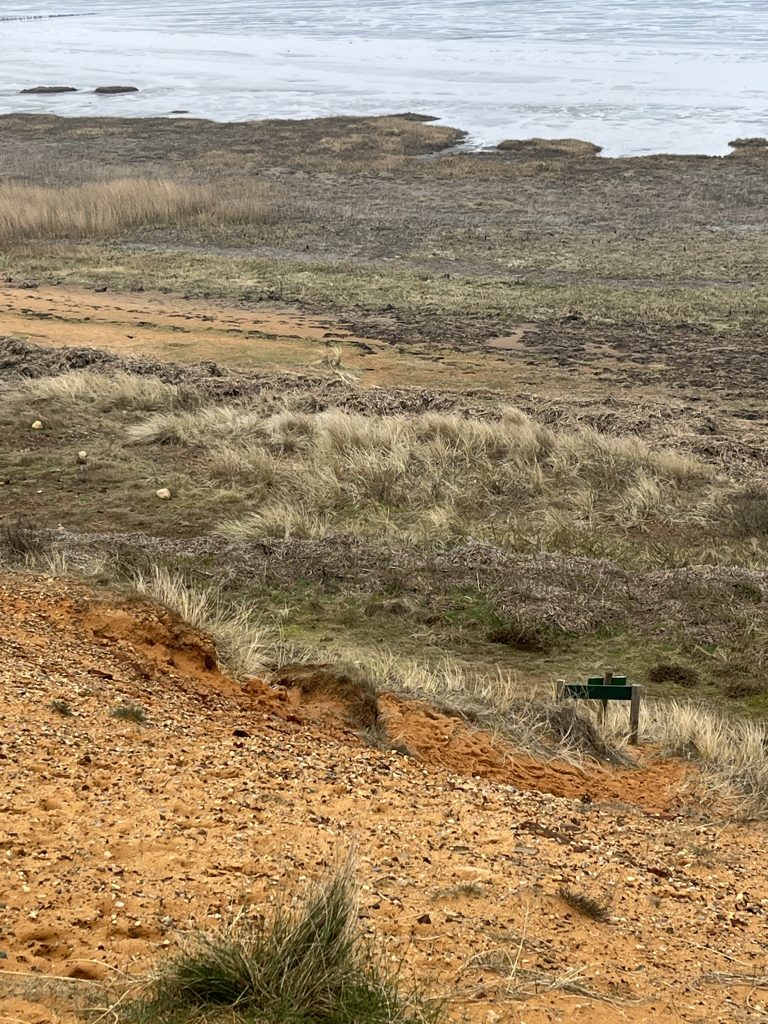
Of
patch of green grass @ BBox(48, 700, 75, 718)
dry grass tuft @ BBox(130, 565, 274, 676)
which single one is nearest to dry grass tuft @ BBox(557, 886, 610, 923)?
patch of green grass @ BBox(48, 700, 75, 718)

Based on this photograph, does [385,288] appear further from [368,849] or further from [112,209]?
[368,849]

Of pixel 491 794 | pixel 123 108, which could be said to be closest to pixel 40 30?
pixel 123 108

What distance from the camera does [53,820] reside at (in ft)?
14.0

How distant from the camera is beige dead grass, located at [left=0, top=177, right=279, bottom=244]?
108 ft

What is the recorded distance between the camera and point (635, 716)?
6969mm

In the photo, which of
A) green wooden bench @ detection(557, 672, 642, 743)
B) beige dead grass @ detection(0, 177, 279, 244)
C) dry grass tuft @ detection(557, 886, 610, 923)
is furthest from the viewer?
beige dead grass @ detection(0, 177, 279, 244)

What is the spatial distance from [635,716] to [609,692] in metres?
0.35

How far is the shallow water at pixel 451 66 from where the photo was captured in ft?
186

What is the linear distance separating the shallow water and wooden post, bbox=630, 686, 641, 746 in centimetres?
4349

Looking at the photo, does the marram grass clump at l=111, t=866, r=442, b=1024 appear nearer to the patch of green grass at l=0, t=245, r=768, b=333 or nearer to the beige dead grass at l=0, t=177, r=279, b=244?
the patch of green grass at l=0, t=245, r=768, b=333

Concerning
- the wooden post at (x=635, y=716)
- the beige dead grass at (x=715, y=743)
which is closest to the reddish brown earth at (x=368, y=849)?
the beige dead grass at (x=715, y=743)

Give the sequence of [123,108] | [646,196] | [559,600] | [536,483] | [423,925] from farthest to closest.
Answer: [123,108], [646,196], [536,483], [559,600], [423,925]

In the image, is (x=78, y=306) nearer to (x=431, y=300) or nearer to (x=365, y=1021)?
(x=431, y=300)

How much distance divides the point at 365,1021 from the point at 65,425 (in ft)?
36.9
